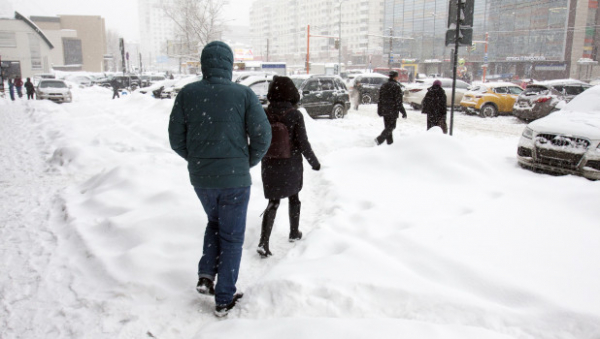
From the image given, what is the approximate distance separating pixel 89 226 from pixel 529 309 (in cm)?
460

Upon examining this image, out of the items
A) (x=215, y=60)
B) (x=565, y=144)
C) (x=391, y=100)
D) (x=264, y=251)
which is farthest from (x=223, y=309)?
(x=391, y=100)

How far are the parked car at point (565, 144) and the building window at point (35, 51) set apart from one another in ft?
232

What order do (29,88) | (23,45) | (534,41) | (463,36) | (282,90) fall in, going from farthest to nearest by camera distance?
(534,41), (23,45), (29,88), (463,36), (282,90)

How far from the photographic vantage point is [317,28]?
102m

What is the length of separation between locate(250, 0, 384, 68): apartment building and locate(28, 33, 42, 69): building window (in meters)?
51.3

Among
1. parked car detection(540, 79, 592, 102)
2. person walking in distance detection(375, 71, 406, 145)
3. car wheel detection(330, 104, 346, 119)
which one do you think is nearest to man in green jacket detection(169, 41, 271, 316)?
person walking in distance detection(375, 71, 406, 145)

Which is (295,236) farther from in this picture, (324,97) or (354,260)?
(324,97)

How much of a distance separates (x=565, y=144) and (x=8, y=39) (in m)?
71.5

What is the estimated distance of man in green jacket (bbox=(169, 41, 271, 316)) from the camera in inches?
116

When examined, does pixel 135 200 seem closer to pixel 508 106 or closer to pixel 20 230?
pixel 20 230

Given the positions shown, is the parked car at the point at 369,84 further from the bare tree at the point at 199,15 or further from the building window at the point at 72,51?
the building window at the point at 72,51

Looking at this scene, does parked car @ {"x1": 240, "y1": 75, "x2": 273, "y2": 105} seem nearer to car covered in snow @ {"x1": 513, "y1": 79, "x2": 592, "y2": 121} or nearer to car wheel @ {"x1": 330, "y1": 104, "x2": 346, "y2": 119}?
car wheel @ {"x1": 330, "y1": 104, "x2": 346, "y2": 119}

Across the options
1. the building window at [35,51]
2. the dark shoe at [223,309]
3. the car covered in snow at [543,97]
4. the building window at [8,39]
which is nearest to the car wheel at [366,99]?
the car covered in snow at [543,97]

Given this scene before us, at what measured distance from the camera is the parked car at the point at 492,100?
18.3 metres
